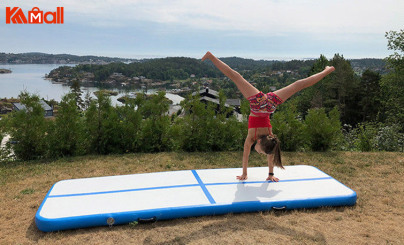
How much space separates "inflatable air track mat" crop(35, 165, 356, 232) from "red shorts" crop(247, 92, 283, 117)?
1.27 meters

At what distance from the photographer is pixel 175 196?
13.9 ft

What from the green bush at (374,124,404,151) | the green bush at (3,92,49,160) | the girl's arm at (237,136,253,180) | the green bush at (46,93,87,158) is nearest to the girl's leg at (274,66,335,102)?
the girl's arm at (237,136,253,180)

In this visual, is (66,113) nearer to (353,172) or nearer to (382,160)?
(353,172)

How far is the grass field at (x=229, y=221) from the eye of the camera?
3.52 metres

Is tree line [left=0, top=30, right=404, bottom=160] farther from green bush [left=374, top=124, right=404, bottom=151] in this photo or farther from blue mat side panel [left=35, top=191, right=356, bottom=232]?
blue mat side panel [left=35, top=191, right=356, bottom=232]

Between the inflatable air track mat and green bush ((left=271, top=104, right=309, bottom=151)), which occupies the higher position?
green bush ((left=271, top=104, right=309, bottom=151))

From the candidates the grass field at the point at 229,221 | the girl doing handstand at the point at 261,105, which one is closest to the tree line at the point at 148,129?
the grass field at the point at 229,221

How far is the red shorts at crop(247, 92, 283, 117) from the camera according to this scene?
457 centimetres

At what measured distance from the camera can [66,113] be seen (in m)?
7.02

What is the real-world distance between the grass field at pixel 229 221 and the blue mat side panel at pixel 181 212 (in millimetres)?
87

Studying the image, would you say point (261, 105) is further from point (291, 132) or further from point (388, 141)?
point (388, 141)

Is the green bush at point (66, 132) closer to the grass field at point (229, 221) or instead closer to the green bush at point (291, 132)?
the grass field at point (229, 221)

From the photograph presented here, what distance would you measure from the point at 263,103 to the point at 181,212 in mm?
2175

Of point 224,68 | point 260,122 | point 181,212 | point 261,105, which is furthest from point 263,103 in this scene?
point 181,212
